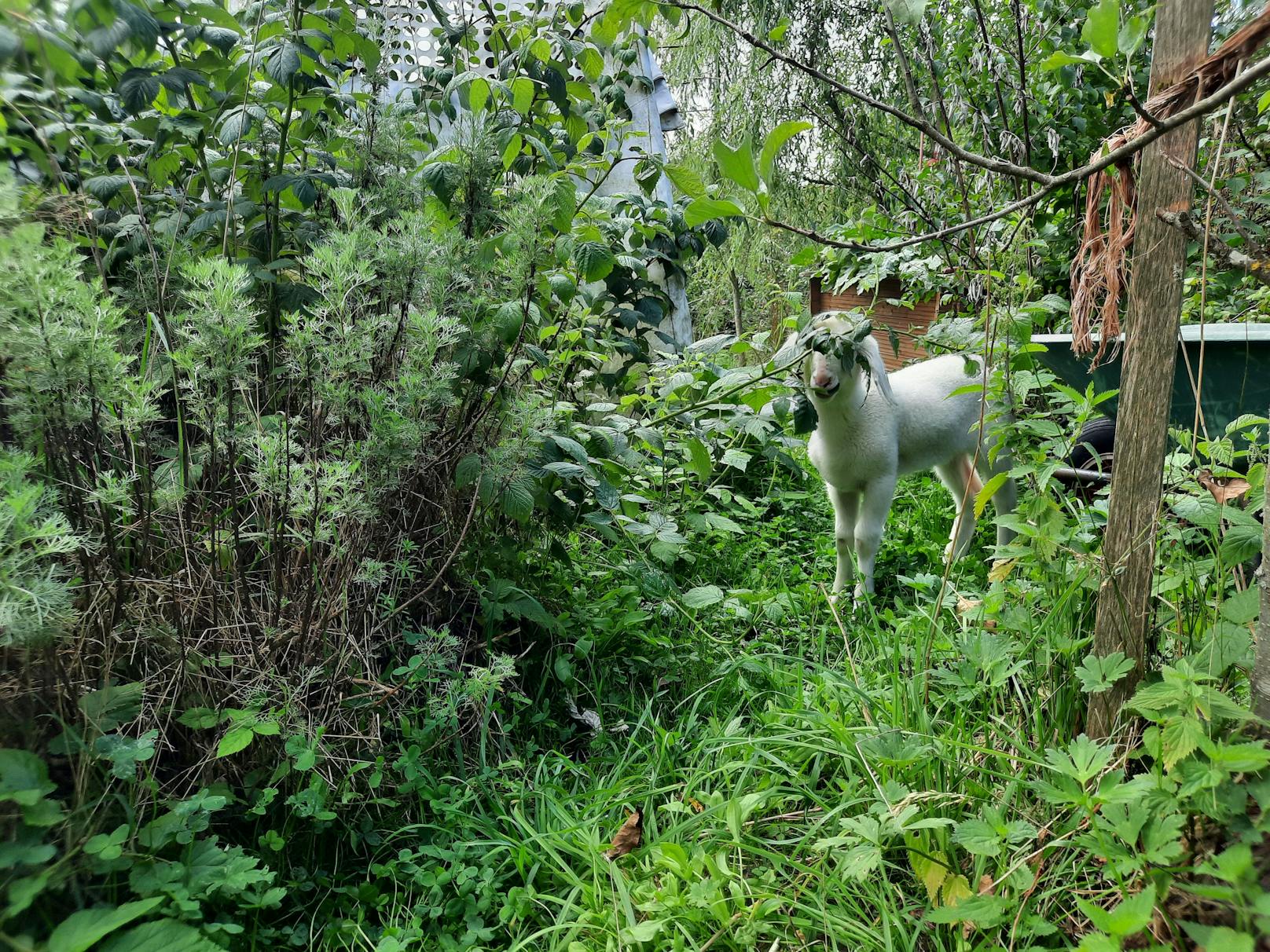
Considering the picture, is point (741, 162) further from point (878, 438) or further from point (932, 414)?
point (932, 414)

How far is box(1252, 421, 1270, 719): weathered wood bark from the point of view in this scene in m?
1.28

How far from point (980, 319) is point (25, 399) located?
2081 mm

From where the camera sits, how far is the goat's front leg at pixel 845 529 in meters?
3.26

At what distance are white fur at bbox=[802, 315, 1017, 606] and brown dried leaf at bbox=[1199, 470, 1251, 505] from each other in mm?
1073

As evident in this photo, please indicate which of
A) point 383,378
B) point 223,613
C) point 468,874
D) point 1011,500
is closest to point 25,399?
point 223,613

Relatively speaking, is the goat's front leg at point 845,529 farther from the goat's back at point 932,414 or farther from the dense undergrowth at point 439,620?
the dense undergrowth at point 439,620

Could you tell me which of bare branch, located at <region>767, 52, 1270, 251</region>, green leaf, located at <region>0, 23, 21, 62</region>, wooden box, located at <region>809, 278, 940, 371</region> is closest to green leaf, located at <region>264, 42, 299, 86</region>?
green leaf, located at <region>0, 23, 21, 62</region>

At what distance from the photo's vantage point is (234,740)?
62.5 inches

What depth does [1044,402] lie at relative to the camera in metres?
2.62

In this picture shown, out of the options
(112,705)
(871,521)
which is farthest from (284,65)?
(871,521)

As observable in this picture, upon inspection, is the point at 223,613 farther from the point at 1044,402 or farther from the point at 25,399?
the point at 1044,402

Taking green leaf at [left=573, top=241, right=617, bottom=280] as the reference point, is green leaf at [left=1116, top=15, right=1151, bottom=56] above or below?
above

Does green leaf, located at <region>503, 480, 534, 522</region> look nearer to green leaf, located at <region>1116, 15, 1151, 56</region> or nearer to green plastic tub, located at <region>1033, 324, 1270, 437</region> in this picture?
green leaf, located at <region>1116, 15, 1151, 56</region>

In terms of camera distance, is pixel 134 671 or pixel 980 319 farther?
pixel 980 319
